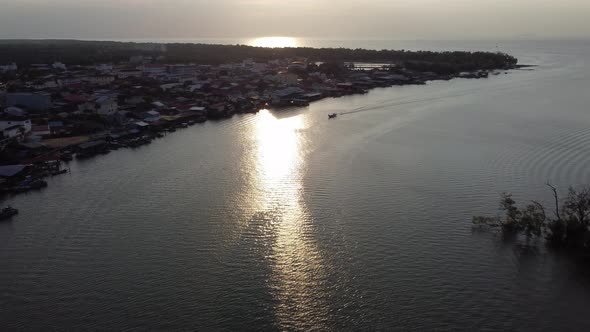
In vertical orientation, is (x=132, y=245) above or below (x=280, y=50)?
below

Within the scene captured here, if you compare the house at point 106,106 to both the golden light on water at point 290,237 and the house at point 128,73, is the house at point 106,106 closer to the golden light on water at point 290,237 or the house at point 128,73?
the golden light on water at point 290,237

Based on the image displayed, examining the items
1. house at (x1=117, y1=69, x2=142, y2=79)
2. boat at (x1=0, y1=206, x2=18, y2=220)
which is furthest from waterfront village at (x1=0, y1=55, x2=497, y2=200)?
boat at (x1=0, y1=206, x2=18, y2=220)

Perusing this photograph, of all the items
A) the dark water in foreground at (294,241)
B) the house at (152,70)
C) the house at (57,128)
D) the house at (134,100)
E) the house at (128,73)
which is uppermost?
the house at (152,70)

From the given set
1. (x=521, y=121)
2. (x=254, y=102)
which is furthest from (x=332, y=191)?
(x=254, y=102)

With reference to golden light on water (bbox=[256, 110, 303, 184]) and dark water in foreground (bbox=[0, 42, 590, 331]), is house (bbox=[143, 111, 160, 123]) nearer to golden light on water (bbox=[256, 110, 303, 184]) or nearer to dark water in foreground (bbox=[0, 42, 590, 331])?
dark water in foreground (bbox=[0, 42, 590, 331])

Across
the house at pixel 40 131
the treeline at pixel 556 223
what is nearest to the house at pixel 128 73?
the house at pixel 40 131

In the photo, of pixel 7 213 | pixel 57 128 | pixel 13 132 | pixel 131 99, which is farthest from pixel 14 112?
pixel 7 213

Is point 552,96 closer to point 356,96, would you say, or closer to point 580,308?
point 356,96
